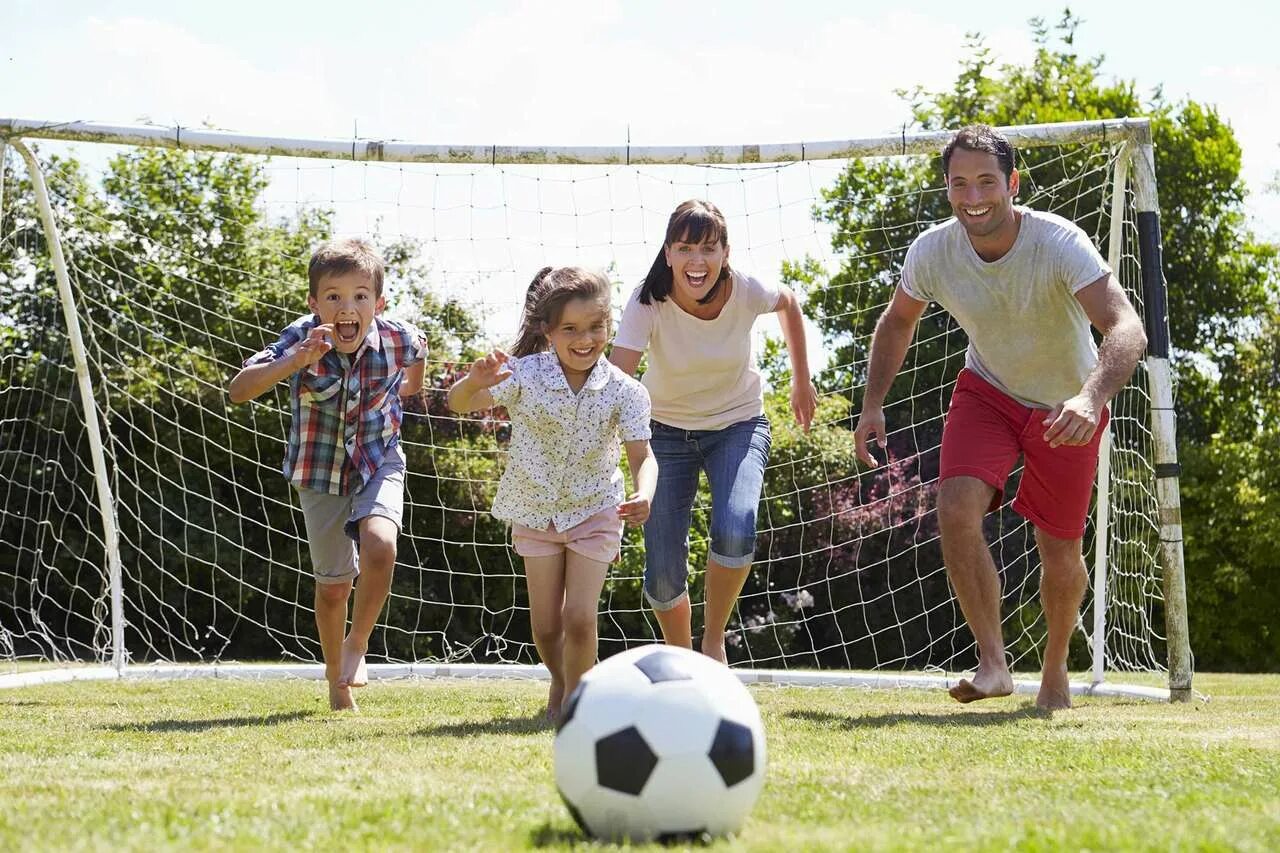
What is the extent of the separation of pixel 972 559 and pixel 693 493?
1023 millimetres

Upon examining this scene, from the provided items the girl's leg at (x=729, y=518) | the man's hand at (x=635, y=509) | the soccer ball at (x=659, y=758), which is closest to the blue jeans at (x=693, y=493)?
the girl's leg at (x=729, y=518)

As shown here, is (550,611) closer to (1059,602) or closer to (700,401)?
(700,401)

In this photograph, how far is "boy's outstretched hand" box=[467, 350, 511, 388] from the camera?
433cm

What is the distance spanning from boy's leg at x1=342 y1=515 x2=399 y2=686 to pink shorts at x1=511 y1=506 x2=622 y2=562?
528 millimetres

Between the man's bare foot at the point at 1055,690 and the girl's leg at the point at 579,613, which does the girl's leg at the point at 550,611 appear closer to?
the girl's leg at the point at 579,613

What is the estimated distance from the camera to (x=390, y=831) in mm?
2387

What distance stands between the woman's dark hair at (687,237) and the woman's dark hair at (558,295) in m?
0.47

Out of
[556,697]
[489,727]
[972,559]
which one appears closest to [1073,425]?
[972,559]

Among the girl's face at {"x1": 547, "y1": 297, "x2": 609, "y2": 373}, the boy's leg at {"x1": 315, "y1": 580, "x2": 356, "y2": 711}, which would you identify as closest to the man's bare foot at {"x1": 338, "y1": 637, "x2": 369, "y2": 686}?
the boy's leg at {"x1": 315, "y1": 580, "x2": 356, "y2": 711}

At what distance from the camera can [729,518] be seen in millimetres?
4988

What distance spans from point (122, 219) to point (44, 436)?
1662 millimetres

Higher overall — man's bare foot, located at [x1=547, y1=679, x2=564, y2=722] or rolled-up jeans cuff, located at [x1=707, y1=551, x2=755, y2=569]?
rolled-up jeans cuff, located at [x1=707, y1=551, x2=755, y2=569]

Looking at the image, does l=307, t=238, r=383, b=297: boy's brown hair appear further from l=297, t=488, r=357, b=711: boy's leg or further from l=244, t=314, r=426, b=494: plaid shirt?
l=297, t=488, r=357, b=711: boy's leg

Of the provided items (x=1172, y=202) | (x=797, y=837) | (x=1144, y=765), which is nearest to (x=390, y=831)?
(x=797, y=837)
